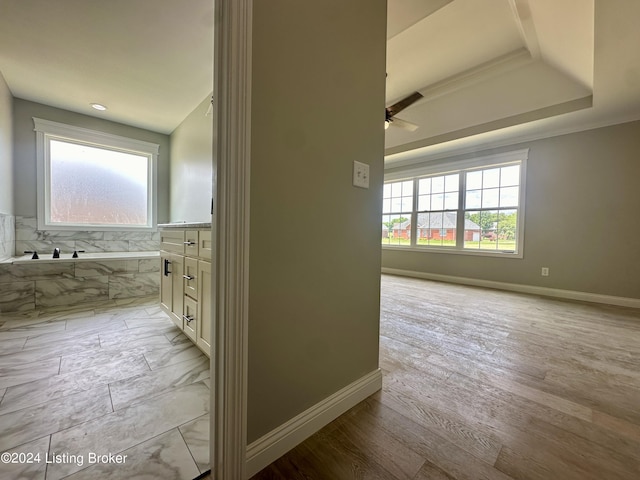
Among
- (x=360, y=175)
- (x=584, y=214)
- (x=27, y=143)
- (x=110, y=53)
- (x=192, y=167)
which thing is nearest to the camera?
(x=360, y=175)

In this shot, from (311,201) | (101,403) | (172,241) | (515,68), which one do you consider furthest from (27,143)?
(515,68)

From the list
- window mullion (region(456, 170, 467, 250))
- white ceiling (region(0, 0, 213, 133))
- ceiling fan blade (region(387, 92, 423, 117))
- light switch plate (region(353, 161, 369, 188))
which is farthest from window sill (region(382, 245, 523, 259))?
white ceiling (region(0, 0, 213, 133))

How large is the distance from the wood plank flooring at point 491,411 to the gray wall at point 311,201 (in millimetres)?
228

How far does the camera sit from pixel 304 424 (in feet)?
3.68

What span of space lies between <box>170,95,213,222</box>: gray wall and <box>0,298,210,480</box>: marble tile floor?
70.5 inches

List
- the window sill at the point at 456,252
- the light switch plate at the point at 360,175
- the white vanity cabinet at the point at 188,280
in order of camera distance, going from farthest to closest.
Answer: the window sill at the point at 456,252, the white vanity cabinet at the point at 188,280, the light switch plate at the point at 360,175

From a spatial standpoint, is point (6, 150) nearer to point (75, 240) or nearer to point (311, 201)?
point (75, 240)

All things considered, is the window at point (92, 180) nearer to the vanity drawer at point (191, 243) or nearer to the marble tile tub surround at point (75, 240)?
the marble tile tub surround at point (75, 240)

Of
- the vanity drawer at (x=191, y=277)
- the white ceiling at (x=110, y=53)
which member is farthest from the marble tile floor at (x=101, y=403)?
the white ceiling at (x=110, y=53)

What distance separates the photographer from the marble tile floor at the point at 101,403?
1.01 m

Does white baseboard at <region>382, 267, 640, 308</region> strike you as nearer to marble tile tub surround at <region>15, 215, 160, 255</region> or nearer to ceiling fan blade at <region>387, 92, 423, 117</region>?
ceiling fan blade at <region>387, 92, 423, 117</region>

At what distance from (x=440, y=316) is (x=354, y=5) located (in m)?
2.75

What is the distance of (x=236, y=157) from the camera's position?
33.5 inches

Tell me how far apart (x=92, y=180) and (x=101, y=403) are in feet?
12.1
